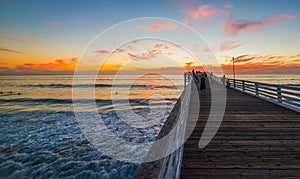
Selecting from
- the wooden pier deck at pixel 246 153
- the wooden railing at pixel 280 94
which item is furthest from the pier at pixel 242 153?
the wooden railing at pixel 280 94

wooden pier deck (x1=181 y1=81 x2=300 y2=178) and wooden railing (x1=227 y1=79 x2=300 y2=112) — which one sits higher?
wooden railing (x1=227 y1=79 x2=300 y2=112)

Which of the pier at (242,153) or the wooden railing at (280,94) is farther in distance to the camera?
the wooden railing at (280,94)

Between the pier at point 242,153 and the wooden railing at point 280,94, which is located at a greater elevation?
the wooden railing at point 280,94

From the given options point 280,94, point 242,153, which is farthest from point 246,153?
point 280,94

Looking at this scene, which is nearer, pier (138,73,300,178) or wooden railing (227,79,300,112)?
pier (138,73,300,178)

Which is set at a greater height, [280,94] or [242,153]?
[280,94]

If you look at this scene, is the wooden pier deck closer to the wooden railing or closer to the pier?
the pier

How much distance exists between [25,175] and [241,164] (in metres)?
6.74

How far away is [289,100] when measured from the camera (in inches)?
321

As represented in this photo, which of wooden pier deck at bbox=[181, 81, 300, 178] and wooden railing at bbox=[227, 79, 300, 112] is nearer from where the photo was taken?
wooden pier deck at bbox=[181, 81, 300, 178]

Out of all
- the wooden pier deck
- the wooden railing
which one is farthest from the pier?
the wooden railing

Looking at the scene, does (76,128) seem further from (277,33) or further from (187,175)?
(277,33)

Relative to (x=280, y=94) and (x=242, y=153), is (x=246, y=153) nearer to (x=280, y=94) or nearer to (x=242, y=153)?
(x=242, y=153)

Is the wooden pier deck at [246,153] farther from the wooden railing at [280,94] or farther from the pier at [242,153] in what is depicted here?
the wooden railing at [280,94]
